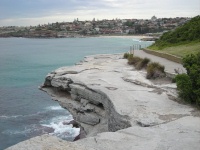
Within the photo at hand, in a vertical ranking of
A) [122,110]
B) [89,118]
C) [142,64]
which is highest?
[142,64]

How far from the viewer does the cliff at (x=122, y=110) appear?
854cm

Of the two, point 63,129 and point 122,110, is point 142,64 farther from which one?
point 122,110

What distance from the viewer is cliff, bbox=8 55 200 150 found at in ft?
28.0

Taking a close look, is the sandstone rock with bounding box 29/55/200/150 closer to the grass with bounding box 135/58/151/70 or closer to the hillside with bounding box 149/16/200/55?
the grass with bounding box 135/58/151/70

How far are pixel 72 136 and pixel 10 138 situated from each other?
371cm

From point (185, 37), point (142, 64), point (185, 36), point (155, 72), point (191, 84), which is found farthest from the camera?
point (185, 36)

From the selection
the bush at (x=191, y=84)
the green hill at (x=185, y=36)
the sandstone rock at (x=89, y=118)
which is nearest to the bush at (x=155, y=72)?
the sandstone rock at (x=89, y=118)

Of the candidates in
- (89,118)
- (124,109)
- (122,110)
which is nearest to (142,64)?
(89,118)

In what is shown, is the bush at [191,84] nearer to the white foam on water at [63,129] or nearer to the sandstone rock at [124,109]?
the sandstone rock at [124,109]

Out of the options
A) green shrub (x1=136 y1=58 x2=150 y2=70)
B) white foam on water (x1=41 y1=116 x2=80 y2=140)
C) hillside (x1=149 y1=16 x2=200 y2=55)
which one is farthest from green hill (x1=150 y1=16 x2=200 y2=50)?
white foam on water (x1=41 y1=116 x2=80 y2=140)

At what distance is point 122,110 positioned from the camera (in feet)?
38.6

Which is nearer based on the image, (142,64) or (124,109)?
(124,109)

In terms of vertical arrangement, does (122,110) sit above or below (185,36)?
below

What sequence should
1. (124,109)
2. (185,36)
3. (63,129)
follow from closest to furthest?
(124,109) → (63,129) → (185,36)
